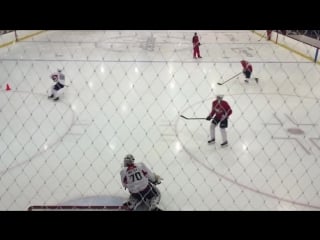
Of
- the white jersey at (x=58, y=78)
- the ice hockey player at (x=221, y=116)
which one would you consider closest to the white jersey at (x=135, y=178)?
the ice hockey player at (x=221, y=116)

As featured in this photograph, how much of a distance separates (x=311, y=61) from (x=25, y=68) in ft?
20.6

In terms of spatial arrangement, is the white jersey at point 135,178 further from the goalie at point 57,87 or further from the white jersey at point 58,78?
the white jersey at point 58,78

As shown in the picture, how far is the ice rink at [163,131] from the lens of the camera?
321 cm

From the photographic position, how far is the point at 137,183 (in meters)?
2.71

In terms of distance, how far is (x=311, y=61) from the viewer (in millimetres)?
7551

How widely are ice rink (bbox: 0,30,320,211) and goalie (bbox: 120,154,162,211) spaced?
280 mm

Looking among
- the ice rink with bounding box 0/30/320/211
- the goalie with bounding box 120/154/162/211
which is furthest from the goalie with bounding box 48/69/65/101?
the goalie with bounding box 120/154/162/211

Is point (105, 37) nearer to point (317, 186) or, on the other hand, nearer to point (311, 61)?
point (311, 61)

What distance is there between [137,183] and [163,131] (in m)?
1.78

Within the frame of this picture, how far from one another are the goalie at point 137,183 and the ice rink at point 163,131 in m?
0.28

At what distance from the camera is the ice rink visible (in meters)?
3.21

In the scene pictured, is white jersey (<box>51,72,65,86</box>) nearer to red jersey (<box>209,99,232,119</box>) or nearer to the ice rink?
the ice rink

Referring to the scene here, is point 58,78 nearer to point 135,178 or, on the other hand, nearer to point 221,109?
point 221,109
